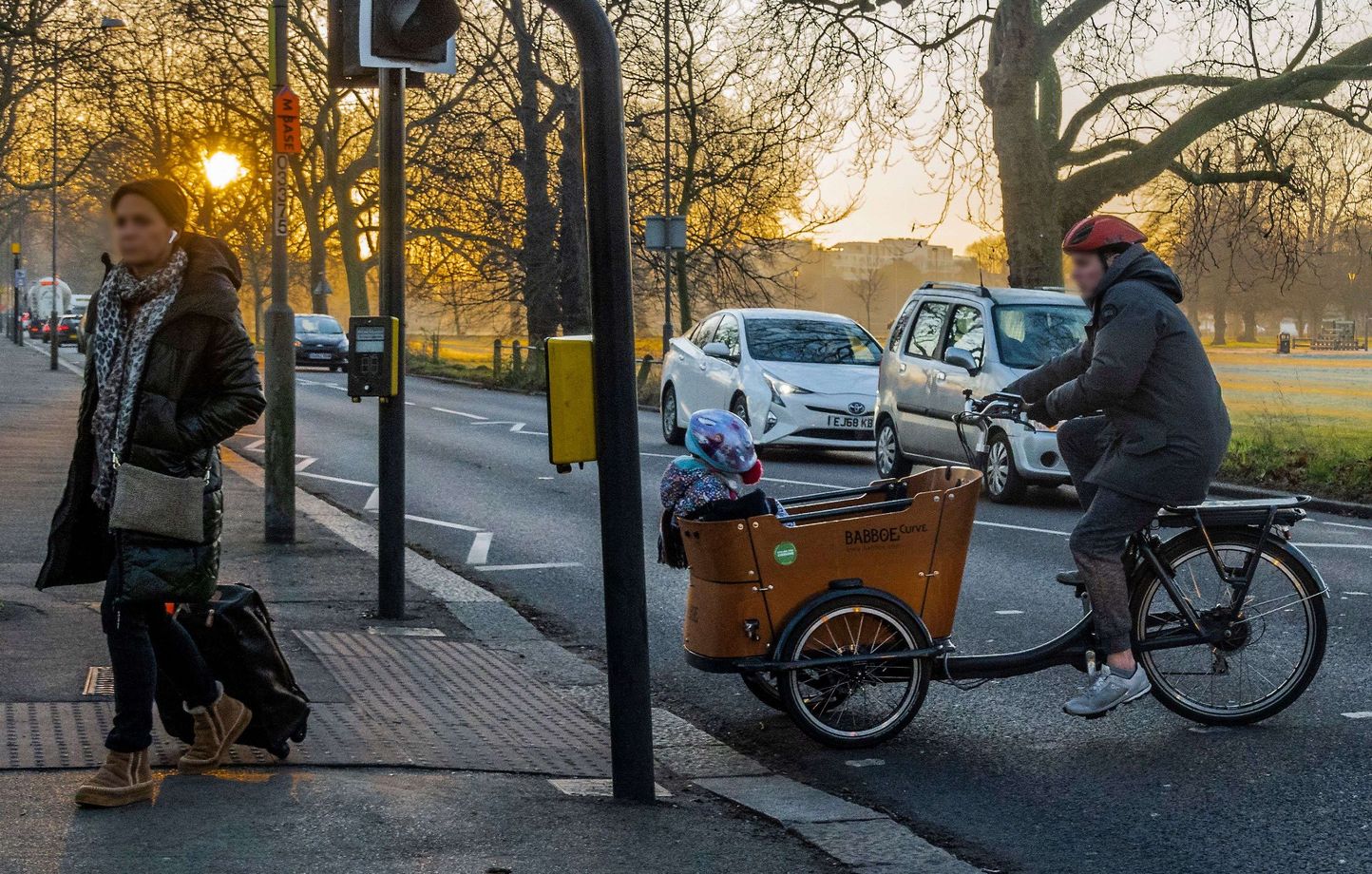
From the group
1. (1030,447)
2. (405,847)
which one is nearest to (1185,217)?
(1030,447)

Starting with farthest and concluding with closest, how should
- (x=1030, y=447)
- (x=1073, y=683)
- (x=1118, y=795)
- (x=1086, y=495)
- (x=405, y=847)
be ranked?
(x=1030, y=447) < (x=1073, y=683) < (x=1086, y=495) < (x=1118, y=795) < (x=405, y=847)

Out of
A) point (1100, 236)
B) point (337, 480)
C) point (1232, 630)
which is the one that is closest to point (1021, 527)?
point (1232, 630)

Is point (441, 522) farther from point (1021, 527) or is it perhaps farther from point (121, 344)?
point (121, 344)

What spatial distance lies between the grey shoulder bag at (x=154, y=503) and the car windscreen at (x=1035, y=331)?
9.97m

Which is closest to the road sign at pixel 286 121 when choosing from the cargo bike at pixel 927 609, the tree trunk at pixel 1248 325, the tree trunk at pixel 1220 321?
the cargo bike at pixel 927 609

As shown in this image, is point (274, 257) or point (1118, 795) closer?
point (1118, 795)

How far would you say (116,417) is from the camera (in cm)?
458

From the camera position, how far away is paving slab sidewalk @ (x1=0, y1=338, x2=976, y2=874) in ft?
13.6

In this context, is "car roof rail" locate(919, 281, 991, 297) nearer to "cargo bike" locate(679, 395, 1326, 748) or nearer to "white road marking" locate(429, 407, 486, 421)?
"cargo bike" locate(679, 395, 1326, 748)

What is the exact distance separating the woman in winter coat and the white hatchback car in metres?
12.2

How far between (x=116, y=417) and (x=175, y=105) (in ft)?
106

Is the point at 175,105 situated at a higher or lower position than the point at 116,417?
higher

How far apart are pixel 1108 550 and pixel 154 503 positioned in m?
3.16

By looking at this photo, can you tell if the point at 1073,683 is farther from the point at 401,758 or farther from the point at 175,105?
the point at 175,105
